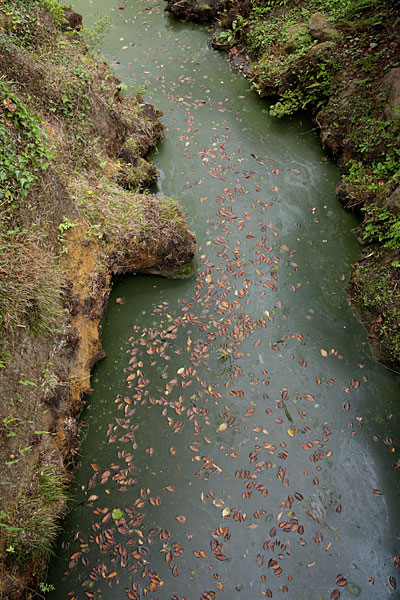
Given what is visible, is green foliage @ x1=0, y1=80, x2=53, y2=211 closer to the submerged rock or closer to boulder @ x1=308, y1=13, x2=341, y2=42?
boulder @ x1=308, y1=13, x2=341, y2=42

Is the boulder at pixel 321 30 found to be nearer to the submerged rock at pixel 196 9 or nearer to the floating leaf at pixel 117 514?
the submerged rock at pixel 196 9

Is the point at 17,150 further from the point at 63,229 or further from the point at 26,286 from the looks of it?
the point at 26,286

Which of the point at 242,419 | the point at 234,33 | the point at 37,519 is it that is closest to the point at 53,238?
the point at 37,519

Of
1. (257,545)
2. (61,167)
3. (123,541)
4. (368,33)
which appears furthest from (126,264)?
(368,33)

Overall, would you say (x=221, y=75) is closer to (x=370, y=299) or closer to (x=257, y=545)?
(x=370, y=299)

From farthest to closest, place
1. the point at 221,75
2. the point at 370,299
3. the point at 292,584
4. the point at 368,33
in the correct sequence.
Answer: the point at 221,75 → the point at 368,33 → the point at 370,299 → the point at 292,584

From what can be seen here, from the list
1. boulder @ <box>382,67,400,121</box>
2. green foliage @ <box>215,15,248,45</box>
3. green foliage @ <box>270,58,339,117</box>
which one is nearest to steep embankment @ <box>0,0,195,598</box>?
green foliage @ <box>270,58,339,117</box>

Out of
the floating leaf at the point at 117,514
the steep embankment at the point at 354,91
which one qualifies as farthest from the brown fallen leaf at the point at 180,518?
the steep embankment at the point at 354,91
